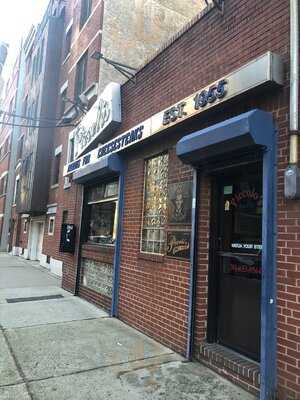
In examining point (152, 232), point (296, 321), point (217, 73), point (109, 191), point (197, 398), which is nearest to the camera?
point (296, 321)

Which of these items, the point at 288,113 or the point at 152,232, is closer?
the point at 288,113

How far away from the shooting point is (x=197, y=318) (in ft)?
A: 16.6

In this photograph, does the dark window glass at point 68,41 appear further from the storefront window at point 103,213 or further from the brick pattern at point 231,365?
the brick pattern at point 231,365

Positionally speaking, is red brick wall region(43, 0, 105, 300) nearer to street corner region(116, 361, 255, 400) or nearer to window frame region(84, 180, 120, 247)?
window frame region(84, 180, 120, 247)

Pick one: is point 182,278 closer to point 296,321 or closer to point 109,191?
point 296,321

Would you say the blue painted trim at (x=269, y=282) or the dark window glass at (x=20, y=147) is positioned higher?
the dark window glass at (x=20, y=147)

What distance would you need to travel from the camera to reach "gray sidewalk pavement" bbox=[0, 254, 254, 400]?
4.04m

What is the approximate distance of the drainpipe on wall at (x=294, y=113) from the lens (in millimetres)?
3740

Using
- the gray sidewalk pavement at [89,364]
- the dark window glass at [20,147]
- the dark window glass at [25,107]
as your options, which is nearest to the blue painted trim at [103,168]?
the gray sidewalk pavement at [89,364]

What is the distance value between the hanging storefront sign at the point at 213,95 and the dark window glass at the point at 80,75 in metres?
6.73

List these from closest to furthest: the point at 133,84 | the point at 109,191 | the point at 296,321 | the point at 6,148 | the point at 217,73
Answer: the point at 296,321 < the point at 217,73 < the point at 133,84 < the point at 109,191 < the point at 6,148

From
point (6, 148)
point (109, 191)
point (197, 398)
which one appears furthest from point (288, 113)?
point (6, 148)

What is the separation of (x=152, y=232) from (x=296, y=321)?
324 centimetres

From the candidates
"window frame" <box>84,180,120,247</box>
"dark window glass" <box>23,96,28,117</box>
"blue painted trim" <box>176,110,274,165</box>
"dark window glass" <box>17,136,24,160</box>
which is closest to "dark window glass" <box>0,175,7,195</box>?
"dark window glass" <box>17,136,24,160</box>
